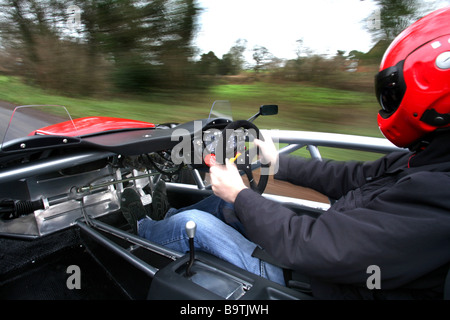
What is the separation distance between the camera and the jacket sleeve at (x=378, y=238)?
0.86m

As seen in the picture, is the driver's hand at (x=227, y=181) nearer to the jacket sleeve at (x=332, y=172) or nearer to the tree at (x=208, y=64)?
the jacket sleeve at (x=332, y=172)

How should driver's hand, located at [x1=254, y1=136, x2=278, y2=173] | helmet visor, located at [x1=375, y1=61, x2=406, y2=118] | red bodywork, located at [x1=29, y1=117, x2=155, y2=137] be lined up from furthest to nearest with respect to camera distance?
1. driver's hand, located at [x1=254, y1=136, x2=278, y2=173]
2. red bodywork, located at [x1=29, y1=117, x2=155, y2=137]
3. helmet visor, located at [x1=375, y1=61, x2=406, y2=118]

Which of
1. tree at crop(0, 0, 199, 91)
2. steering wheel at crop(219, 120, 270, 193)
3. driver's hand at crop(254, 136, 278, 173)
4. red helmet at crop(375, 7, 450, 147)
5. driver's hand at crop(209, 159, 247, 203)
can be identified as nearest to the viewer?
red helmet at crop(375, 7, 450, 147)

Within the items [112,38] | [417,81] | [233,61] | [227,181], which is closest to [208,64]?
[233,61]

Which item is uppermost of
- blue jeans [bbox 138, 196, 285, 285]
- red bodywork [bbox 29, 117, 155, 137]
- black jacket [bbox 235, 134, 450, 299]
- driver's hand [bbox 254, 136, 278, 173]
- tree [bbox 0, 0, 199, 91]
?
tree [bbox 0, 0, 199, 91]

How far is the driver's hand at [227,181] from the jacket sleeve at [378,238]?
0.24 meters

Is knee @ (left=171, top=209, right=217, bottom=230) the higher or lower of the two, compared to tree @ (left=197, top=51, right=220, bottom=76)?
lower

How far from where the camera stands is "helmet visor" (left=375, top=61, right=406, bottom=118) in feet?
3.49

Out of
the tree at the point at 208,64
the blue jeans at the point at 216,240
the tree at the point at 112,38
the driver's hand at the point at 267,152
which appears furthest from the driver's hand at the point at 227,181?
the tree at the point at 112,38

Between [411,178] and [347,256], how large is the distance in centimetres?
31

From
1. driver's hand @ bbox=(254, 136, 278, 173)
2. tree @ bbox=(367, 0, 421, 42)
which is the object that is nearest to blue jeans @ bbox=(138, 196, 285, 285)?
driver's hand @ bbox=(254, 136, 278, 173)

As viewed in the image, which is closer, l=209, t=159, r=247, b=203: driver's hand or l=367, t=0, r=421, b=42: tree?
l=209, t=159, r=247, b=203: driver's hand

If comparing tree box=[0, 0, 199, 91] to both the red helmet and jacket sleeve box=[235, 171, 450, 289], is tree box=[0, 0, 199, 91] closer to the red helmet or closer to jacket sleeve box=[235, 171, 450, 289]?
the red helmet
